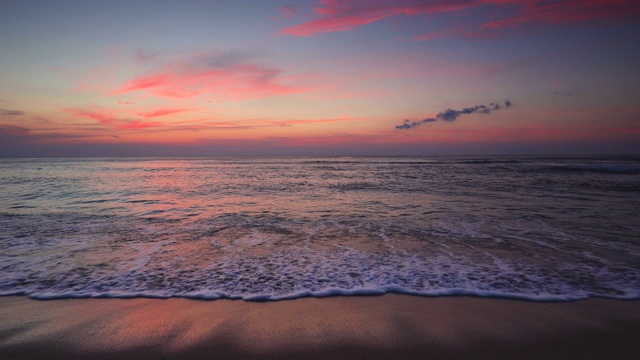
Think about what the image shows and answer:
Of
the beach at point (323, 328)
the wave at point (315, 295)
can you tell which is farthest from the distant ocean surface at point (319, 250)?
the beach at point (323, 328)

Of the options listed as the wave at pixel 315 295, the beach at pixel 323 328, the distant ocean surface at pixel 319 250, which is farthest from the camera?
the distant ocean surface at pixel 319 250

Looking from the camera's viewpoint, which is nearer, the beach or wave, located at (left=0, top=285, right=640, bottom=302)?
the beach

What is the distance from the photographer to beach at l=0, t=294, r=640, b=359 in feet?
9.64

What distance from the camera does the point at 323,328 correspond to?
334 cm

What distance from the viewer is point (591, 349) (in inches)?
115

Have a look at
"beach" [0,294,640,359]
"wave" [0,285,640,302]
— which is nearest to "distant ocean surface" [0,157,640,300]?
"wave" [0,285,640,302]

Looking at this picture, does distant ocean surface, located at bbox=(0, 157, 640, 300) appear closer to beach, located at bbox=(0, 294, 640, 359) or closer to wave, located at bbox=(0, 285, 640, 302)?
wave, located at bbox=(0, 285, 640, 302)

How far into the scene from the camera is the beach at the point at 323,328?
2939 millimetres

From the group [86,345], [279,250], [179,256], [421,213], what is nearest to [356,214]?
[421,213]

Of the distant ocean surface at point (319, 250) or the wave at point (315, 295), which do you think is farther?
the distant ocean surface at point (319, 250)

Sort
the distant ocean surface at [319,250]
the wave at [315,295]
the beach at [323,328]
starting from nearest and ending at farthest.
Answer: the beach at [323,328] < the wave at [315,295] < the distant ocean surface at [319,250]

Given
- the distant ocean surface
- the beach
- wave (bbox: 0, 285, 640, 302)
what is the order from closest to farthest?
the beach → wave (bbox: 0, 285, 640, 302) → the distant ocean surface

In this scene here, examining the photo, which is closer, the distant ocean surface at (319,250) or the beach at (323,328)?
the beach at (323,328)

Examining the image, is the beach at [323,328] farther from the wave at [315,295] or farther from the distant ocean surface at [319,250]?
the distant ocean surface at [319,250]
